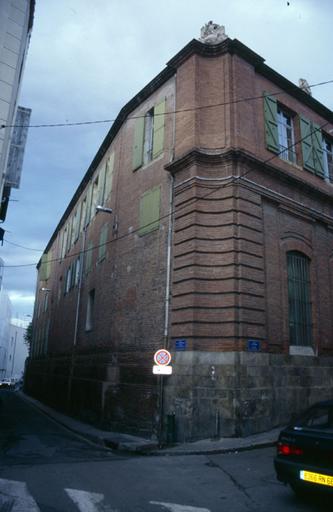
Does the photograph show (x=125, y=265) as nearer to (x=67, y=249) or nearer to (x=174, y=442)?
(x=174, y=442)

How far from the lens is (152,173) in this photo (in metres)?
15.7

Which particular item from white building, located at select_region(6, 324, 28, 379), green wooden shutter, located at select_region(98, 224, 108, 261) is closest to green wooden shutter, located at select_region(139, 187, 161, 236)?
green wooden shutter, located at select_region(98, 224, 108, 261)

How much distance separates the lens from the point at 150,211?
15.2 metres

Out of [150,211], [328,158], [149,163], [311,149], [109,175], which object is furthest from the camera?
[109,175]

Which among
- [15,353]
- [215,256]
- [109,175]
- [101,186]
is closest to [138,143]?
[109,175]

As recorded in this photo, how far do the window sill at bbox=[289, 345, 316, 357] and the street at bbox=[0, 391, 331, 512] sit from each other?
4134 millimetres

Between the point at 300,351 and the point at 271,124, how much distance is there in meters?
7.97

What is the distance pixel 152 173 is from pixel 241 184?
396 centimetres

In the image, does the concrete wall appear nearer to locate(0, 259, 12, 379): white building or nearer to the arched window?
the arched window

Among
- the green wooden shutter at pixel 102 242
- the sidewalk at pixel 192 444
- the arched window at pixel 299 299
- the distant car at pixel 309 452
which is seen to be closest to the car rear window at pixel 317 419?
the distant car at pixel 309 452

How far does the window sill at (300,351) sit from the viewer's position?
13470 millimetres

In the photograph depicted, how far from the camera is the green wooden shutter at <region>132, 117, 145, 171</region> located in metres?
16.8

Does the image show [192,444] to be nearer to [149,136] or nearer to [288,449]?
[288,449]

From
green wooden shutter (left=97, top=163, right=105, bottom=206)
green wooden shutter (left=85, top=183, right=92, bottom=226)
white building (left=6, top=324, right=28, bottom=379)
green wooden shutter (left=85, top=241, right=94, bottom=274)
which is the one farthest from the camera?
white building (left=6, top=324, right=28, bottom=379)
